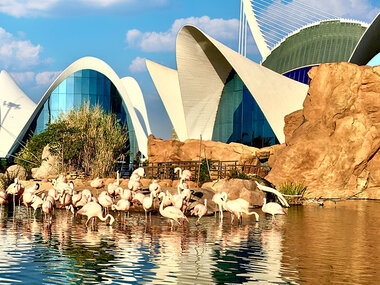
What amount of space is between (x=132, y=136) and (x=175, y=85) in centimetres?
1067

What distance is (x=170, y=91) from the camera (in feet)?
134

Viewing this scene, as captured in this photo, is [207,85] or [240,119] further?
[207,85]

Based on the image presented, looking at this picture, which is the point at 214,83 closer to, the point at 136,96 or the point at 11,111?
the point at 136,96

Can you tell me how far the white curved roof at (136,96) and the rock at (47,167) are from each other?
27194 millimetres

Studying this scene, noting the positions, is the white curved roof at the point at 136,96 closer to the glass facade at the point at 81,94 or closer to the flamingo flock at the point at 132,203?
the glass facade at the point at 81,94

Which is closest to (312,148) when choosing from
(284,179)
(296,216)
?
(284,179)

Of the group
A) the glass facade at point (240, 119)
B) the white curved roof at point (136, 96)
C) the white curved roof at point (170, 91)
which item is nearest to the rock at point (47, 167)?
the glass facade at point (240, 119)

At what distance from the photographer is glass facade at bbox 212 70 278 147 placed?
112ft

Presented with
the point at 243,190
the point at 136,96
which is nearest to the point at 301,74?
the point at 136,96

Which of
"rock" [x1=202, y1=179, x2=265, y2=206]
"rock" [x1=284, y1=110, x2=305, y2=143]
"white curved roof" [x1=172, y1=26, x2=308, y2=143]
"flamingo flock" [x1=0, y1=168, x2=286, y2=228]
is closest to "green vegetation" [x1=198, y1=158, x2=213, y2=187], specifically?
"rock" [x1=202, y1=179, x2=265, y2=206]

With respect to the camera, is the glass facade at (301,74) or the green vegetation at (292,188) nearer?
the green vegetation at (292,188)

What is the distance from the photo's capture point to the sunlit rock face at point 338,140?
2334 centimetres

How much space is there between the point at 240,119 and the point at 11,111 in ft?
86.9

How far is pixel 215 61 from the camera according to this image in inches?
1500
